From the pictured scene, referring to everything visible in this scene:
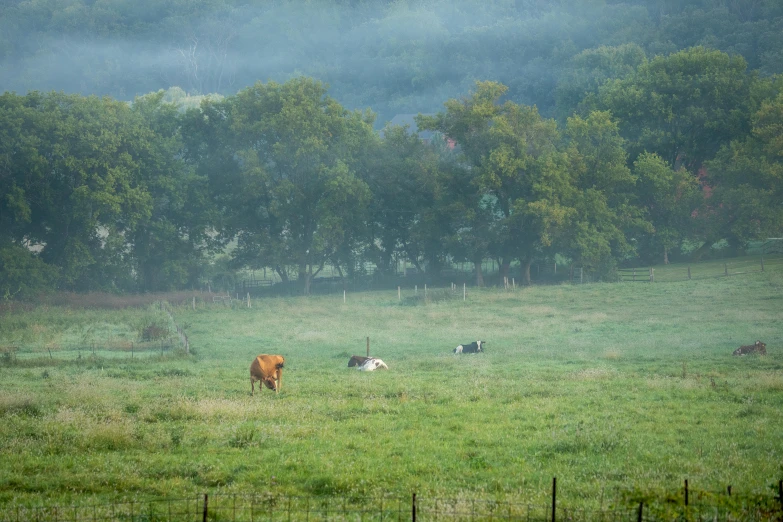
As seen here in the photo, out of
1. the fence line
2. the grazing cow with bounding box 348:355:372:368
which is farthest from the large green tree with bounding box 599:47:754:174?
the fence line

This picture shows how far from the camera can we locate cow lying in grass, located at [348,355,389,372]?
24391mm

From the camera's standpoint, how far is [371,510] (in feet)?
31.0

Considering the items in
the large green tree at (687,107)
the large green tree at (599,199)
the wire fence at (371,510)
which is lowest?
the wire fence at (371,510)

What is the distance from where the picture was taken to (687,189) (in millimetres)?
60375

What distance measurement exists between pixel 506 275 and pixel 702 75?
23981mm

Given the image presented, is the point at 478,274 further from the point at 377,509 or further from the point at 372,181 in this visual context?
the point at 377,509

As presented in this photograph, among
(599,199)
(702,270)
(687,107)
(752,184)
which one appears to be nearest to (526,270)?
(599,199)

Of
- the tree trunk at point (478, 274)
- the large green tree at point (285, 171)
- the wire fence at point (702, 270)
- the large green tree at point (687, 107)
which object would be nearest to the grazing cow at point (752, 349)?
the wire fence at point (702, 270)

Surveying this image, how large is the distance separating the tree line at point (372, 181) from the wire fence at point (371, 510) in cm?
4625

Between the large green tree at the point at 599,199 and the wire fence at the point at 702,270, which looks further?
the large green tree at the point at 599,199

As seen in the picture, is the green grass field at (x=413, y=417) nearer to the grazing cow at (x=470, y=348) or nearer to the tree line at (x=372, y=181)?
the grazing cow at (x=470, y=348)

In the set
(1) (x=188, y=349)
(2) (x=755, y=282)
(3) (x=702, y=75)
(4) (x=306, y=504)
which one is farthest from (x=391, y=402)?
(3) (x=702, y=75)

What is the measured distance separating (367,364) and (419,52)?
14001 centimetres

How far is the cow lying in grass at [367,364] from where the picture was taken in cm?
2439
